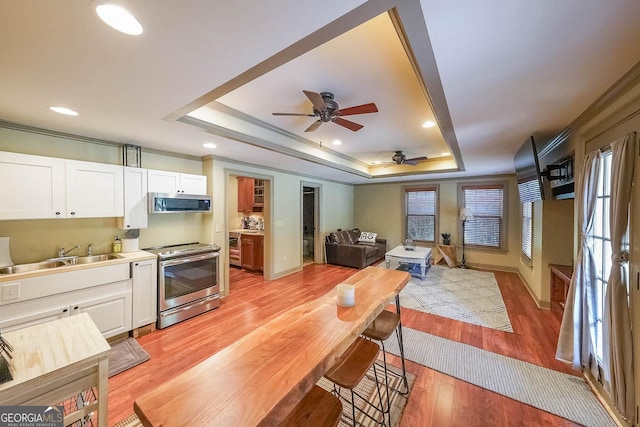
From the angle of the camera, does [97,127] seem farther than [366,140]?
No

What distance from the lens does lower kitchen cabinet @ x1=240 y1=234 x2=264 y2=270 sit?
5355mm

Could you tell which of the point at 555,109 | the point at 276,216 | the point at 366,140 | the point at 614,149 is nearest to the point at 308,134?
the point at 366,140

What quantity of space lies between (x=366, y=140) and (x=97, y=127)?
3347 millimetres

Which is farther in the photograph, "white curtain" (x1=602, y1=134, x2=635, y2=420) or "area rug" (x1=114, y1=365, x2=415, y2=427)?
"area rug" (x1=114, y1=365, x2=415, y2=427)

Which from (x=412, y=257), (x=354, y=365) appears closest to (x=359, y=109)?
(x=354, y=365)

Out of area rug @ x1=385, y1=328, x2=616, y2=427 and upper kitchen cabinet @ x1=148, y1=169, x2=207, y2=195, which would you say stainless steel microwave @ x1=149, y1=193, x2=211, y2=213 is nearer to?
upper kitchen cabinet @ x1=148, y1=169, x2=207, y2=195

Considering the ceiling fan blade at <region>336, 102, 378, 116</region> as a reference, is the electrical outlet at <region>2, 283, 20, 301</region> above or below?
below

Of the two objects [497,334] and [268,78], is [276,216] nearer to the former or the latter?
[268,78]

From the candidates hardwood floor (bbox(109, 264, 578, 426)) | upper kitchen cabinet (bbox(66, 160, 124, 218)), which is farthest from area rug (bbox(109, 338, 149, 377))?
upper kitchen cabinet (bbox(66, 160, 124, 218))

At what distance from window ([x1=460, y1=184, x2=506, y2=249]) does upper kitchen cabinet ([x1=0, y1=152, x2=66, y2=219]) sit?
7332mm

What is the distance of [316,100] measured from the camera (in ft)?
6.89

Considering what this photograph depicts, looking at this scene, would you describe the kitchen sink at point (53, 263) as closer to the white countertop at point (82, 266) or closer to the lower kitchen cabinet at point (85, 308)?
the white countertop at point (82, 266)

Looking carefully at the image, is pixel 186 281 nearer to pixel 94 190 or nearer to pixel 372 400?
pixel 94 190

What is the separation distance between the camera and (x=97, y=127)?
2477mm
